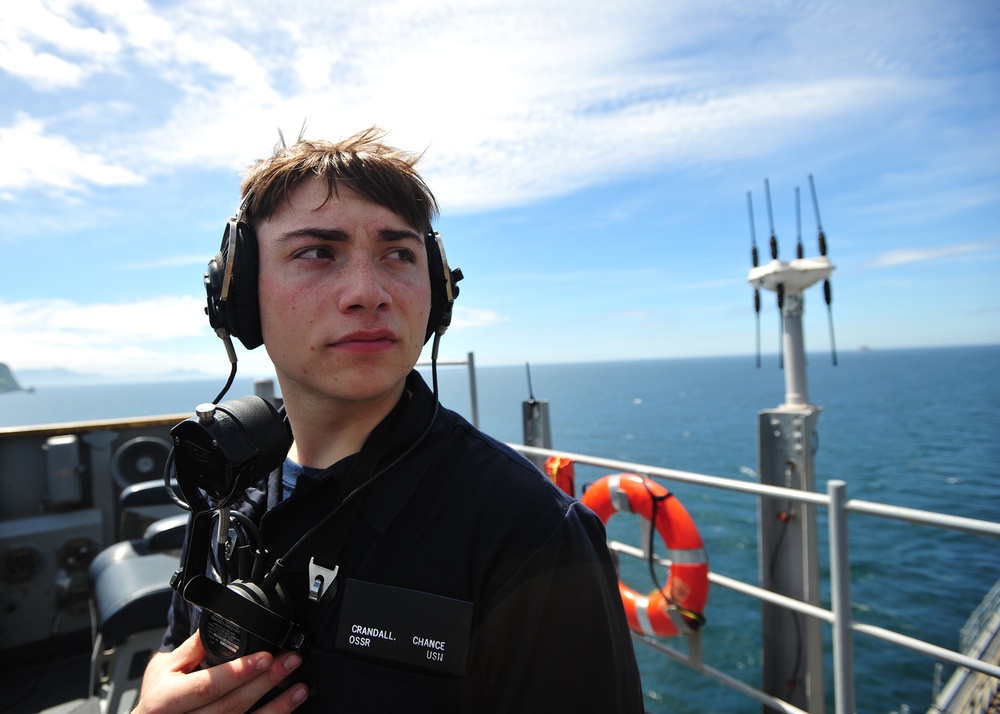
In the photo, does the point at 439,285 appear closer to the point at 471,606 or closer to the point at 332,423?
the point at 332,423

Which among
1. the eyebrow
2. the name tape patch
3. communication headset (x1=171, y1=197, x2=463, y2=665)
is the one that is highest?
the eyebrow

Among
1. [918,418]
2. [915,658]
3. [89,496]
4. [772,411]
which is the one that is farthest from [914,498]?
[918,418]

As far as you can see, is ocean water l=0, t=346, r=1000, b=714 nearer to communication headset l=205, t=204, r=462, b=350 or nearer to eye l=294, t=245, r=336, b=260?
communication headset l=205, t=204, r=462, b=350

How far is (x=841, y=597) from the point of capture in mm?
2637

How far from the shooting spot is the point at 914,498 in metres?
26.4

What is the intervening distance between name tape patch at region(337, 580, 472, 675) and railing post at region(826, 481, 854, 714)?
7.10ft

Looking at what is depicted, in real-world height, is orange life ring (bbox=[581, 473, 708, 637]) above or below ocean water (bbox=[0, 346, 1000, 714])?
above

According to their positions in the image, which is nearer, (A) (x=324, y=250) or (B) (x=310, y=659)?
(B) (x=310, y=659)

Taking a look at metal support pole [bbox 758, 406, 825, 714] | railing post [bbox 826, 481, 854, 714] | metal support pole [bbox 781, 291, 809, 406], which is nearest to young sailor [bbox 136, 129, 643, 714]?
railing post [bbox 826, 481, 854, 714]

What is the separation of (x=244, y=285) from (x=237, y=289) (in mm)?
18

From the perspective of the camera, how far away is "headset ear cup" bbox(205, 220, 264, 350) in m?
1.33

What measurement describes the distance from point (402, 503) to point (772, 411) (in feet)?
10.5

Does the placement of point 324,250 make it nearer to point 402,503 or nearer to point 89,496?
point 402,503

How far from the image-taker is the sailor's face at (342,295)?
→ 3.86 feet
